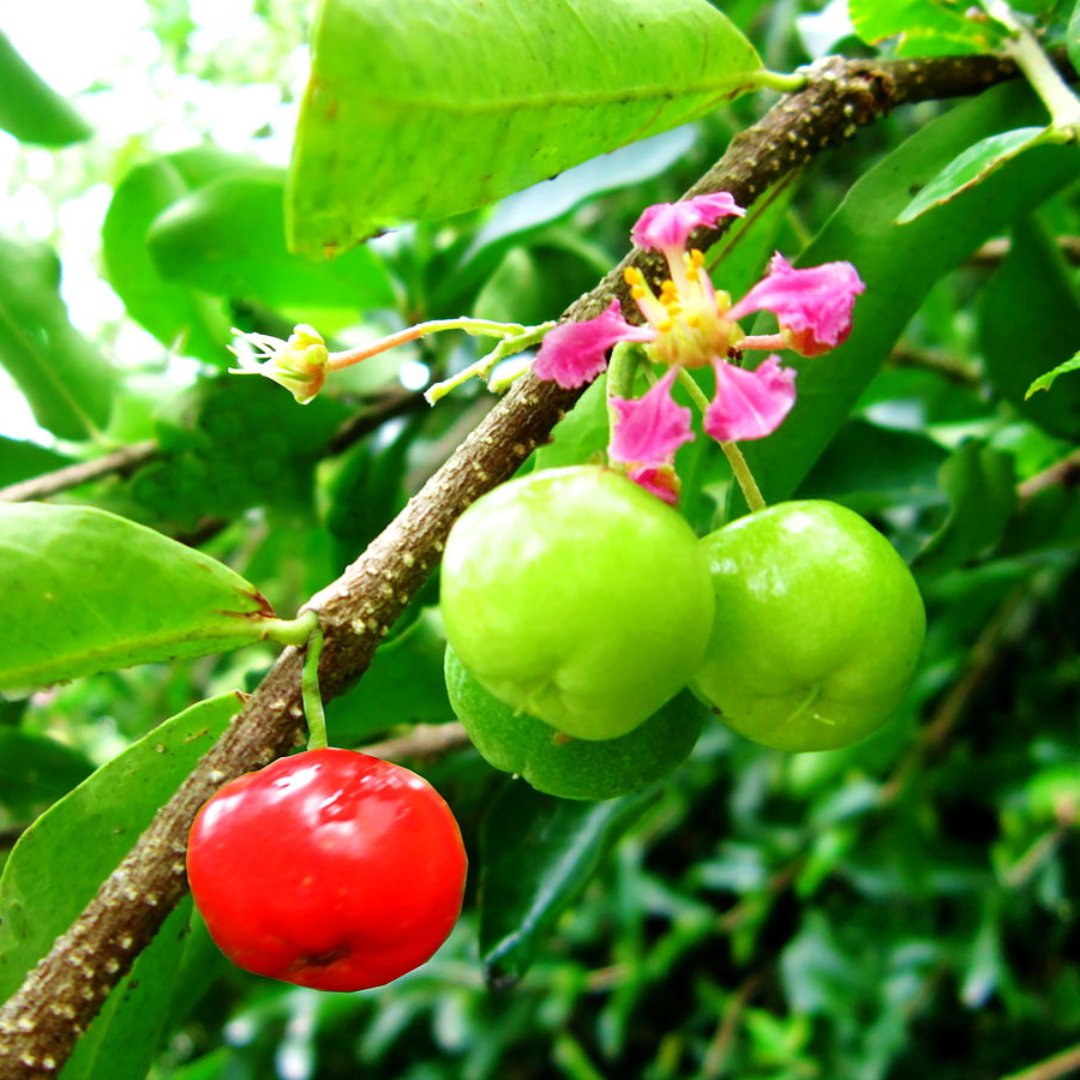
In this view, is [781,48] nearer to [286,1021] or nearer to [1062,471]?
[1062,471]

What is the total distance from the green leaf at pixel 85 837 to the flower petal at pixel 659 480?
42 centimetres

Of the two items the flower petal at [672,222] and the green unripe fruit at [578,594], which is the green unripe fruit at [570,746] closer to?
the green unripe fruit at [578,594]

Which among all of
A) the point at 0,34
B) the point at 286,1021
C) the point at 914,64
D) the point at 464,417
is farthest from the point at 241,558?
the point at 914,64

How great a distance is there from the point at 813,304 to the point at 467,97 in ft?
1.04

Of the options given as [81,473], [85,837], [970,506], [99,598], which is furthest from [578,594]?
[81,473]

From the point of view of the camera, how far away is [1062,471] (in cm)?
202

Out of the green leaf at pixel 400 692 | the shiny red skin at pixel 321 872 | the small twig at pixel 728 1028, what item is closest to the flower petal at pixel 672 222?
the shiny red skin at pixel 321 872

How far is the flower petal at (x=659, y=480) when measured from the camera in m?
0.93

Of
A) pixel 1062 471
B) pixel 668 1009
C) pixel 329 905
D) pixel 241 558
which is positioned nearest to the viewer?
pixel 329 905

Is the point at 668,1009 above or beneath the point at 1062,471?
beneath

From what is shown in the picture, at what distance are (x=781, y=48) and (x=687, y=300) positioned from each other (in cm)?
230

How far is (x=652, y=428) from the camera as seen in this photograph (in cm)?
88

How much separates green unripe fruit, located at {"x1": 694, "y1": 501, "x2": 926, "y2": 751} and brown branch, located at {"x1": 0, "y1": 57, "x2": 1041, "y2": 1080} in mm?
195

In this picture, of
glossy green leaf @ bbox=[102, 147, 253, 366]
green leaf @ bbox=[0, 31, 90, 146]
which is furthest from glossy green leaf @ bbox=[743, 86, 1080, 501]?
green leaf @ bbox=[0, 31, 90, 146]
